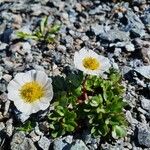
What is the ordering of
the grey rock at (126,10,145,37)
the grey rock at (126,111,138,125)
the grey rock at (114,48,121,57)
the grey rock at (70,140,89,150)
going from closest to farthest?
1. the grey rock at (70,140,89,150)
2. the grey rock at (126,111,138,125)
3. the grey rock at (114,48,121,57)
4. the grey rock at (126,10,145,37)

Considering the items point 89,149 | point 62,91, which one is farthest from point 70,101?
point 89,149

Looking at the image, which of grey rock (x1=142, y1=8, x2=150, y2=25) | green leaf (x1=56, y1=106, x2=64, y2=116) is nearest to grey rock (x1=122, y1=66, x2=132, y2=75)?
grey rock (x1=142, y1=8, x2=150, y2=25)

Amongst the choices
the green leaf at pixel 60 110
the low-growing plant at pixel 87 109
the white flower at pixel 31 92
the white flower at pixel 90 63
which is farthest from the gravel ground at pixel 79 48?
the white flower at pixel 90 63

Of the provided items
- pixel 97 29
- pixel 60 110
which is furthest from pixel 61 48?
pixel 60 110

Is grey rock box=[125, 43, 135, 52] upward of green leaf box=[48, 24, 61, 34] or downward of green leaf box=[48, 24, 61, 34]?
upward

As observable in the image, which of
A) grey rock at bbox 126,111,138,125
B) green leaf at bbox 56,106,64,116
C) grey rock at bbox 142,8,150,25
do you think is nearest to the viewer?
green leaf at bbox 56,106,64,116

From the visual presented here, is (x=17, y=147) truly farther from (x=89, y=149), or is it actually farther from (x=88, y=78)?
(x=88, y=78)

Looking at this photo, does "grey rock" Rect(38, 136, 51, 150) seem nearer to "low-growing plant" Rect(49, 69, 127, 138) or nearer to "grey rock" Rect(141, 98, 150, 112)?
"low-growing plant" Rect(49, 69, 127, 138)
